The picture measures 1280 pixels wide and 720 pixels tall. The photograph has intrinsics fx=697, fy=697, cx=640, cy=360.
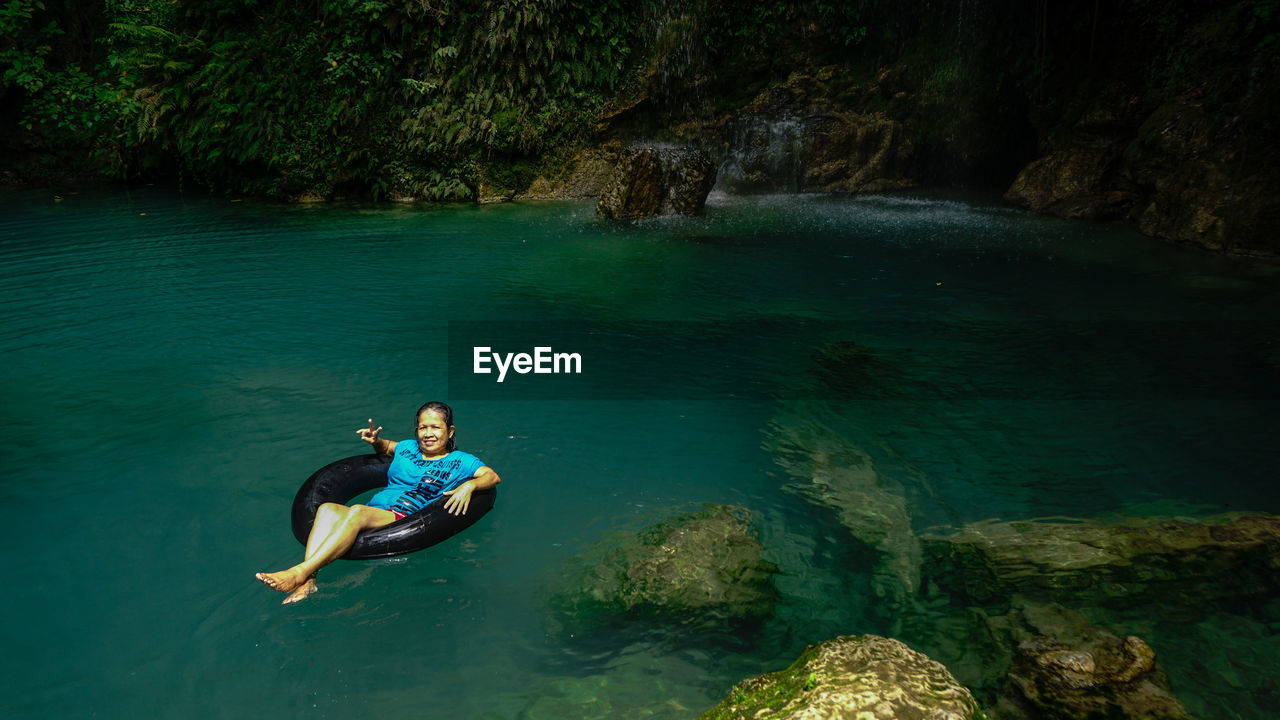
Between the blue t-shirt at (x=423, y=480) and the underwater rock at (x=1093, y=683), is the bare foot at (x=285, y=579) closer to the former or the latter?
the blue t-shirt at (x=423, y=480)

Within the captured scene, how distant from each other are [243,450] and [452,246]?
7466 millimetres

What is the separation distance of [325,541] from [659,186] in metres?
12.1

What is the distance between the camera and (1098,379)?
6629mm

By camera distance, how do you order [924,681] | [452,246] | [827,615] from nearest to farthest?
[924,681]
[827,615]
[452,246]

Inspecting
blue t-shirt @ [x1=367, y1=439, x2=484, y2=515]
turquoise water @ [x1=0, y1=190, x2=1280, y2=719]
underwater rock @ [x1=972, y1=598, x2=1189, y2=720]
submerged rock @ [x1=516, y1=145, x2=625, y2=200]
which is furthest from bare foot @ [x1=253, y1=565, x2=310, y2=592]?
submerged rock @ [x1=516, y1=145, x2=625, y2=200]

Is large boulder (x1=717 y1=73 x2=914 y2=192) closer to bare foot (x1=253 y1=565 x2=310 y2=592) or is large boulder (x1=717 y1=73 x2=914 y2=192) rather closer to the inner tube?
the inner tube

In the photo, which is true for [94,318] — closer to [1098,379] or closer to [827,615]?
[827,615]

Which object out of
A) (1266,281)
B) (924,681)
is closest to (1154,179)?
(1266,281)

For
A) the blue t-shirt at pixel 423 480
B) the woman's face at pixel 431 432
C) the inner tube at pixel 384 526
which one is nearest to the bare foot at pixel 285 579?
the inner tube at pixel 384 526

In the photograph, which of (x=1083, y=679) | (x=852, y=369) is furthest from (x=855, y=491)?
(x=852, y=369)

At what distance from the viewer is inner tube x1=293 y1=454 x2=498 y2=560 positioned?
13.8 ft

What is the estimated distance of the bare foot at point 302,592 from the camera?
3914 mm

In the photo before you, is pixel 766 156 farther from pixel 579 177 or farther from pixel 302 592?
pixel 302 592

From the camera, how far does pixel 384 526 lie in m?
4.32
